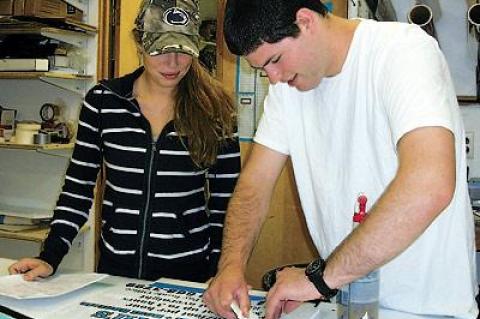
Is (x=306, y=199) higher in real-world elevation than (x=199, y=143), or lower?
lower

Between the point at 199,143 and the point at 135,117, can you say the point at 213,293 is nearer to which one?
the point at 199,143

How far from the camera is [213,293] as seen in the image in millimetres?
1230

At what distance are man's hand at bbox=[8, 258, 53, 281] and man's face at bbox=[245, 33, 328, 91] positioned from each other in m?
0.74

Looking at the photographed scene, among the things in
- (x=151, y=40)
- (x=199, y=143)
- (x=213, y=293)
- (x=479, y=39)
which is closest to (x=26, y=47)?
(x=151, y=40)

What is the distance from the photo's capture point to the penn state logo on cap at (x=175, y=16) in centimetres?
162

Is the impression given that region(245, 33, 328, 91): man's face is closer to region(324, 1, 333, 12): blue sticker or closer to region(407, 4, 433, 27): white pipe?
region(407, 4, 433, 27): white pipe

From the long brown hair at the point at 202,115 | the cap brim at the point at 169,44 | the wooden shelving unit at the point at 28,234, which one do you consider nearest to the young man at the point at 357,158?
the long brown hair at the point at 202,115

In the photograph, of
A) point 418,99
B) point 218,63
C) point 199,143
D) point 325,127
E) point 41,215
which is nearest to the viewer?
point 418,99

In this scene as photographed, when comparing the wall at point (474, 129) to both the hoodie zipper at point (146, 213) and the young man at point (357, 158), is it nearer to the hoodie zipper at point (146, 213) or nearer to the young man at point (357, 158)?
the young man at point (357, 158)

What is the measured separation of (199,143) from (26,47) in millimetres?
1301

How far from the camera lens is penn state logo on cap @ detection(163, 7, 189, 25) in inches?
63.6

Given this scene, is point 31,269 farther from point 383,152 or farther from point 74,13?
point 74,13

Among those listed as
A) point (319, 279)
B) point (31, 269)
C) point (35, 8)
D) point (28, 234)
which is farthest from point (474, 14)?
point (28, 234)

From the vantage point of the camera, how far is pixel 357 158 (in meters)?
1.25
